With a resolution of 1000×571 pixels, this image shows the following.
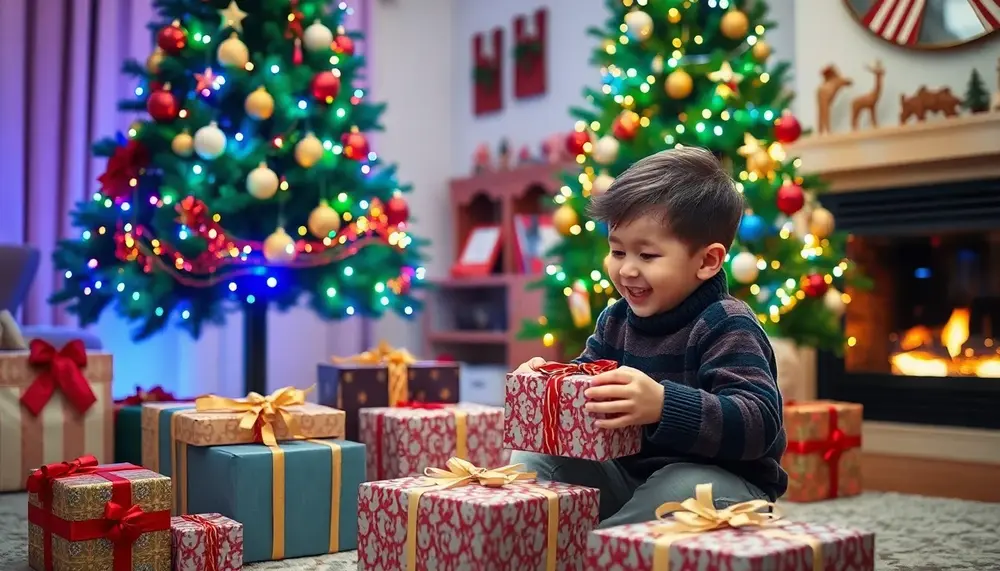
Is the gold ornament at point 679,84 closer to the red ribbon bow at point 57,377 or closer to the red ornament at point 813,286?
the red ornament at point 813,286

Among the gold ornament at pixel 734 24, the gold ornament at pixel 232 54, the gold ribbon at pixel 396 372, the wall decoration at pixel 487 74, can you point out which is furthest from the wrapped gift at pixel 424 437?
the wall decoration at pixel 487 74

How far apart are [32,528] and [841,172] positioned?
3067mm

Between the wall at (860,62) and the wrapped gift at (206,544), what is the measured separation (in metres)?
2.95

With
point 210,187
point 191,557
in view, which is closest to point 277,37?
point 210,187

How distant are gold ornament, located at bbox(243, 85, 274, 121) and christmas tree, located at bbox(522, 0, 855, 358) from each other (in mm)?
1073

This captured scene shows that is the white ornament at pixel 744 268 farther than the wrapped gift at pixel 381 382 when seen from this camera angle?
Yes

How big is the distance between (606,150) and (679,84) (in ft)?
1.12

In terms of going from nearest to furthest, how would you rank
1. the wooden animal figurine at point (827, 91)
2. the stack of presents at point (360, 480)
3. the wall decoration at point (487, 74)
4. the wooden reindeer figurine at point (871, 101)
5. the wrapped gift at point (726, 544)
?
1. the wrapped gift at point (726, 544)
2. the stack of presents at point (360, 480)
3. the wooden reindeer figurine at point (871, 101)
4. the wooden animal figurine at point (827, 91)
5. the wall decoration at point (487, 74)

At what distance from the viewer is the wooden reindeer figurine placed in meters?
3.82

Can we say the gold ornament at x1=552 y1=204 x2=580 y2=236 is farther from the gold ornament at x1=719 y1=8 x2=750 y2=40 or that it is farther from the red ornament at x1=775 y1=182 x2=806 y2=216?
the gold ornament at x1=719 y1=8 x2=750 y2=40

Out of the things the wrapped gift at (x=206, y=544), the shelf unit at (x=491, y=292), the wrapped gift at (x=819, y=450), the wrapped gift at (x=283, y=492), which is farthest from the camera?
the shelf unit at (x=491, y=292)

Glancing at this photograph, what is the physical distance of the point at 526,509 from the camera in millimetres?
1546

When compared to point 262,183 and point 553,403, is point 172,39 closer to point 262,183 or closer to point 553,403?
point 262,183

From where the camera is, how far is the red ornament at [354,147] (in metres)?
3.64
